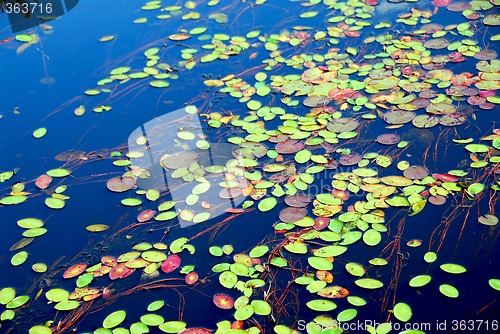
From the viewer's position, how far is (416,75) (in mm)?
3680

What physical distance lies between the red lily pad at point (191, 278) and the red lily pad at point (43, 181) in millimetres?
1148

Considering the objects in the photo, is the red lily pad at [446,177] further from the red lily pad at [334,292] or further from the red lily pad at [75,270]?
the red lily pad at [75,270]

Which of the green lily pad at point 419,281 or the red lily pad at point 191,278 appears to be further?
the red lily pad at point 191,278

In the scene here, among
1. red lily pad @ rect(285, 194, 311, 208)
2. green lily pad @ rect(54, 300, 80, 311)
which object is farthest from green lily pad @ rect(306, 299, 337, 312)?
green lily pad @ rect(54, 300, 80, 311)

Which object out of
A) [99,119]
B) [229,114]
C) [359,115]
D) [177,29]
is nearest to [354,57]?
[359,115]

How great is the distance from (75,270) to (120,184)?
63 centimetres

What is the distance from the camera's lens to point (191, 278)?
256 centimetres

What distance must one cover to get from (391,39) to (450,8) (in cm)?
72

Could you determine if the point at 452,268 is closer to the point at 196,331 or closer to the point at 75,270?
the point at 196,331

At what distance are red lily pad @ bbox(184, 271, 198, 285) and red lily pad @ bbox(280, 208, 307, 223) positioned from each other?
0.52 meters

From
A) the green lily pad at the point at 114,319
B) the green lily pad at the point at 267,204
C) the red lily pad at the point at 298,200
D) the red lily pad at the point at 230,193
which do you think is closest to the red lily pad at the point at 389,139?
the red lily pad at the point at 298,200

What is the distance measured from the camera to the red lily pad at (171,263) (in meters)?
2.61

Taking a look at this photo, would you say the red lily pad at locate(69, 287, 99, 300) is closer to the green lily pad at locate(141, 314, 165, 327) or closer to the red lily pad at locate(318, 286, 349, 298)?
the green lily pad at locate(141, 314, 165, 327)

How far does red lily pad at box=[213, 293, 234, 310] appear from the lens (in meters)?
2.40
